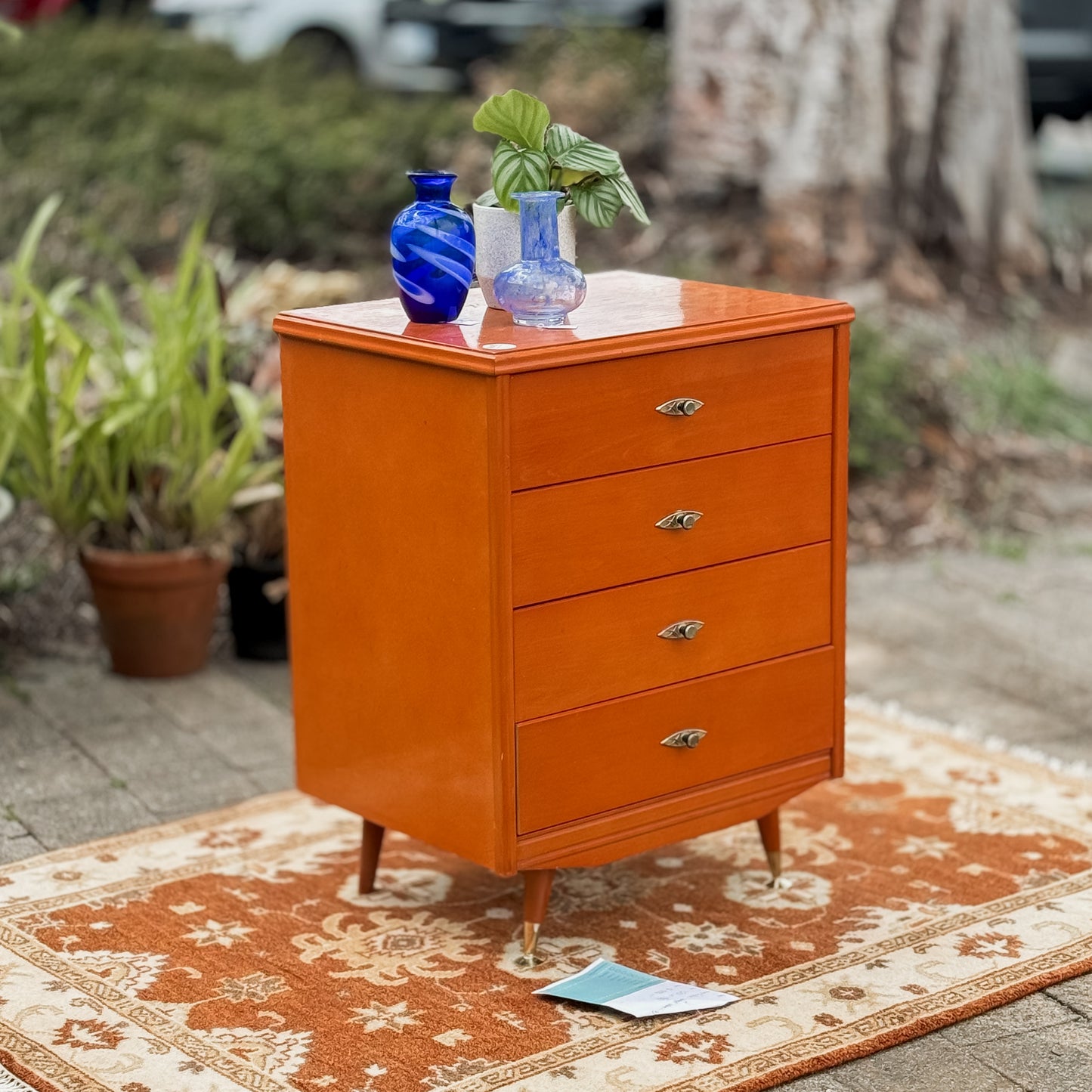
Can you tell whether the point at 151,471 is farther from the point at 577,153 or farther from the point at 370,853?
the point at 577,153

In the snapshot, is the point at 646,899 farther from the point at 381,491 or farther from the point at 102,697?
the point at 102,697

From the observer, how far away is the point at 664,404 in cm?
291

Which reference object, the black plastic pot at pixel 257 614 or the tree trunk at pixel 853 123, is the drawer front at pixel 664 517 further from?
the tree trunk at pixel 853 123

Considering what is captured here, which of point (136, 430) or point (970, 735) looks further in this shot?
point (136, 430)

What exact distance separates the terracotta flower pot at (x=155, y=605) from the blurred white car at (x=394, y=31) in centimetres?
673

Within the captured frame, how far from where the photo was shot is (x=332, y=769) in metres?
3.21

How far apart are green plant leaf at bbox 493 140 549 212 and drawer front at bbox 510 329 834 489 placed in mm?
370

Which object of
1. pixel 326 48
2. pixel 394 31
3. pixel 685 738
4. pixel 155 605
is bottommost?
pixel 155 605

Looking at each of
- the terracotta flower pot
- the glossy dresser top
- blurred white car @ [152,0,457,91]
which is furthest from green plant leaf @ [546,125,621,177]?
blurred white car @ [152,0,457,91]

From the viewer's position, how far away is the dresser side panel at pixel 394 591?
284 cm

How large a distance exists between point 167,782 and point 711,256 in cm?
375

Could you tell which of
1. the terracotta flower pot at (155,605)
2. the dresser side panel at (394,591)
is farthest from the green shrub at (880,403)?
the dresser side panel at (394,591)

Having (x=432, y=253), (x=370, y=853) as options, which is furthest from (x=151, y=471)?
(x=432, y=253)

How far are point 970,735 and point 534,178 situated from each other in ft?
5.94
